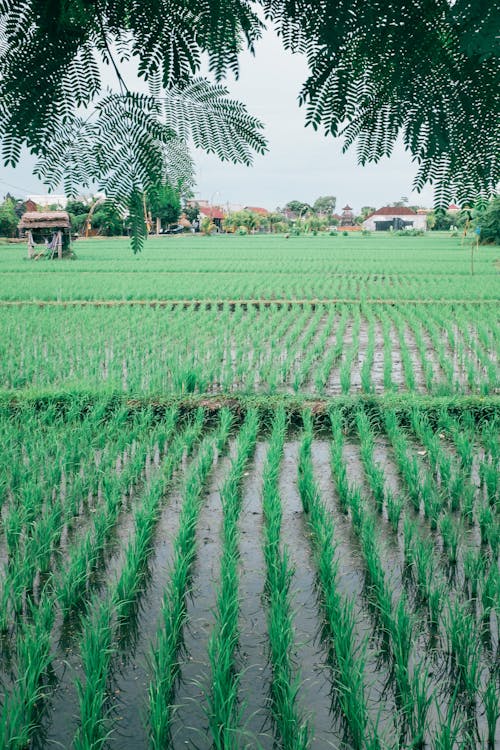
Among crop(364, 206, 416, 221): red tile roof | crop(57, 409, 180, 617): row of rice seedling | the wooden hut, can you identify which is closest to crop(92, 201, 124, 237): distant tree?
crop(57, 409, 180, 617): row of rice seedling

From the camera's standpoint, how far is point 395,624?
2.75m

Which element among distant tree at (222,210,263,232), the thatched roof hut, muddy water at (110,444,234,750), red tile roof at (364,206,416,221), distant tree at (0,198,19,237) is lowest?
muddy water at (110,444,234,750)

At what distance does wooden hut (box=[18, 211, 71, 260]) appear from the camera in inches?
1005

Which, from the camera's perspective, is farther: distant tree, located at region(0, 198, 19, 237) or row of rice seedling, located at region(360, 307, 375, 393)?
distant tree, located at region(0, 198, 19, 237)

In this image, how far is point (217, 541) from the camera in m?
3.88

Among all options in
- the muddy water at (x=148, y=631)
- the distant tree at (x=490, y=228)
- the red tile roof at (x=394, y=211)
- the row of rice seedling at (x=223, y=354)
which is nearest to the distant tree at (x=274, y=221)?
the red tile roof at (x=394, y=211)

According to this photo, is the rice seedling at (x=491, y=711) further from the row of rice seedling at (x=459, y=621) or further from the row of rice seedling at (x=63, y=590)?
the row of rice seedling at (x=63, y=590)

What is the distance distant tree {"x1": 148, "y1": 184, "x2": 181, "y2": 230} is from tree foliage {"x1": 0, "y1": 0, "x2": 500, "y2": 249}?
2cm

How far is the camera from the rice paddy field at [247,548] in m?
2.41

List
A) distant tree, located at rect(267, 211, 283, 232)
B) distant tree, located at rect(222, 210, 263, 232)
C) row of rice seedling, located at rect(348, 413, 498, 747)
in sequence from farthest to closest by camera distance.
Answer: distant tree, located at rect(267, 211, 283, 232) → distant tree, located at rect(222, 210, 263, 232) → row of rice seedling, located at rect(348, 413, 498, 747)

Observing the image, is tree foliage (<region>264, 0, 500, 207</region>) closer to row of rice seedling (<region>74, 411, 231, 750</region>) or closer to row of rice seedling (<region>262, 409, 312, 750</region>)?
row of rice seedling (<region>262, 409, 312, 750</region>)

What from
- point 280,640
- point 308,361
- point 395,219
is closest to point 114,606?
point 280,640

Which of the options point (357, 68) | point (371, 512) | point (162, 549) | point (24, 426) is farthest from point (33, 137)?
point (24, 426)

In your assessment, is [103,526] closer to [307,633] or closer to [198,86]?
[307,633]
